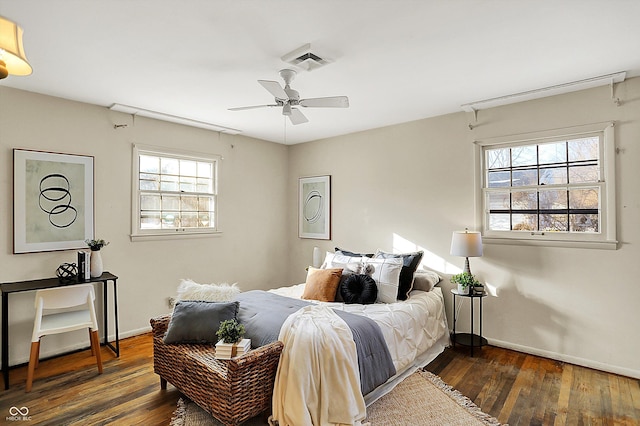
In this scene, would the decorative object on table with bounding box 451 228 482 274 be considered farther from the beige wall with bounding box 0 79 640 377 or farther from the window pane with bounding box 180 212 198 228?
the window pane with bounding box 180 212 198 228

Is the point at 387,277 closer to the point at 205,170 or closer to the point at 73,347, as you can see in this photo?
the point at 205,170

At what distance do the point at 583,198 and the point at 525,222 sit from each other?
527 mm

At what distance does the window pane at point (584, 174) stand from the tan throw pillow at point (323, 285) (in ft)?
7.92

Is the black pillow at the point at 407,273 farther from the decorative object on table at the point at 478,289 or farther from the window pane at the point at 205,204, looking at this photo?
the window pane at the point at 205,204

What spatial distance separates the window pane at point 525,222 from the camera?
347cm

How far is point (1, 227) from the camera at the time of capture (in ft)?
10.3

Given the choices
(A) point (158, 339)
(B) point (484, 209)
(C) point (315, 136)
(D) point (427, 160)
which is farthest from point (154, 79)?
(B) point (484, 209)

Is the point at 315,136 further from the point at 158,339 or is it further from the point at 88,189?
the point at 158,339

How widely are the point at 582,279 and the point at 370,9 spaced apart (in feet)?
9.86

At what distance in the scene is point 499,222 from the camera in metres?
3.68

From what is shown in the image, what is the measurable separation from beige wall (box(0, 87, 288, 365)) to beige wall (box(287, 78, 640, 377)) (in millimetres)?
1150

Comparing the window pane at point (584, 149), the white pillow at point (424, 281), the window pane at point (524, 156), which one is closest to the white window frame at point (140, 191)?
the white pillow at point (424, 281)

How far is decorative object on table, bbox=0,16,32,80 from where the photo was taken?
4.02 feet

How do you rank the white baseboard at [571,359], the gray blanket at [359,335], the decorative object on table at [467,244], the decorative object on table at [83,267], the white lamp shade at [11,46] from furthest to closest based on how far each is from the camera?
the decorative object on table at [467,244], the decorative object on table at [83,267], the white baseboard at [571,359], the gray blanket at [359,335], the white lamp shade at [11,46]
